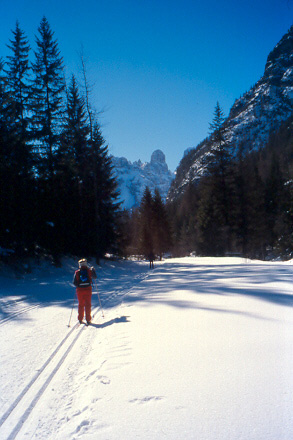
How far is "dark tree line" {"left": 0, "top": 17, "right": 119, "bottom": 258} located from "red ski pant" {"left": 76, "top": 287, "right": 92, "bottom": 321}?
10.2 metres

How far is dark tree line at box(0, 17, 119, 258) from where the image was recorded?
15.9 metres

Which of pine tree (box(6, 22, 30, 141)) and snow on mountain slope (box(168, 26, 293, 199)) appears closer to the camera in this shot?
pine tree (box(6, 22, 30, 141))

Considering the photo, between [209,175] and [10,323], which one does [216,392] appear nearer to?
[10,323]

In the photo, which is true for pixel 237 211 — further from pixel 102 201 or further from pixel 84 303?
pixel 84 303

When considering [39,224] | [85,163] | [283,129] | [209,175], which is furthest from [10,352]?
[283,129]

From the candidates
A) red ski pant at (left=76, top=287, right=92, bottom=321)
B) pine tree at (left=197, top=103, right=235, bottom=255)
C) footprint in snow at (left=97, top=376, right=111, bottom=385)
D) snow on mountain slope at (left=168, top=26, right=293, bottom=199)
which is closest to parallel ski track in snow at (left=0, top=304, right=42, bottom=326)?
red ski pant at (left=76, top=287, right=92, bottom=321)

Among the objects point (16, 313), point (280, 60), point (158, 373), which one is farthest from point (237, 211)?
point (280, 60)

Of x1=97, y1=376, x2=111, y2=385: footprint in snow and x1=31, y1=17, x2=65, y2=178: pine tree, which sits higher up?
x1=31, y1=17, x2=65, y2=178: pine tree

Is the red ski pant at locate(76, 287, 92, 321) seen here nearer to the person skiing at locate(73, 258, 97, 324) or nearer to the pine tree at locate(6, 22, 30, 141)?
the person skiing at locate(73, 258, 97, 324)

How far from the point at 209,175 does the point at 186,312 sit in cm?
2966

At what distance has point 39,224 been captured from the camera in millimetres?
17734

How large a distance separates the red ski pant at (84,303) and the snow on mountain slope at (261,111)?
389ft

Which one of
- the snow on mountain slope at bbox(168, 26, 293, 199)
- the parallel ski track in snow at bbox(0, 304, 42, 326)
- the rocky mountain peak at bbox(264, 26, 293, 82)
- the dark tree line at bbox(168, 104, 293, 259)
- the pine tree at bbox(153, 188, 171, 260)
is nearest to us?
the parallel ski track in snow at bbox(0, 304, 42, 326)

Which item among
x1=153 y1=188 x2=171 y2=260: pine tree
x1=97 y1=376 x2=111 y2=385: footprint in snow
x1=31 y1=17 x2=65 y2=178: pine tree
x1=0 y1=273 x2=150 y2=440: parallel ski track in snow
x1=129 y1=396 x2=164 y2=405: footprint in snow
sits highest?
x1=31 y1=17 x2=65 y2=178: pine tree
